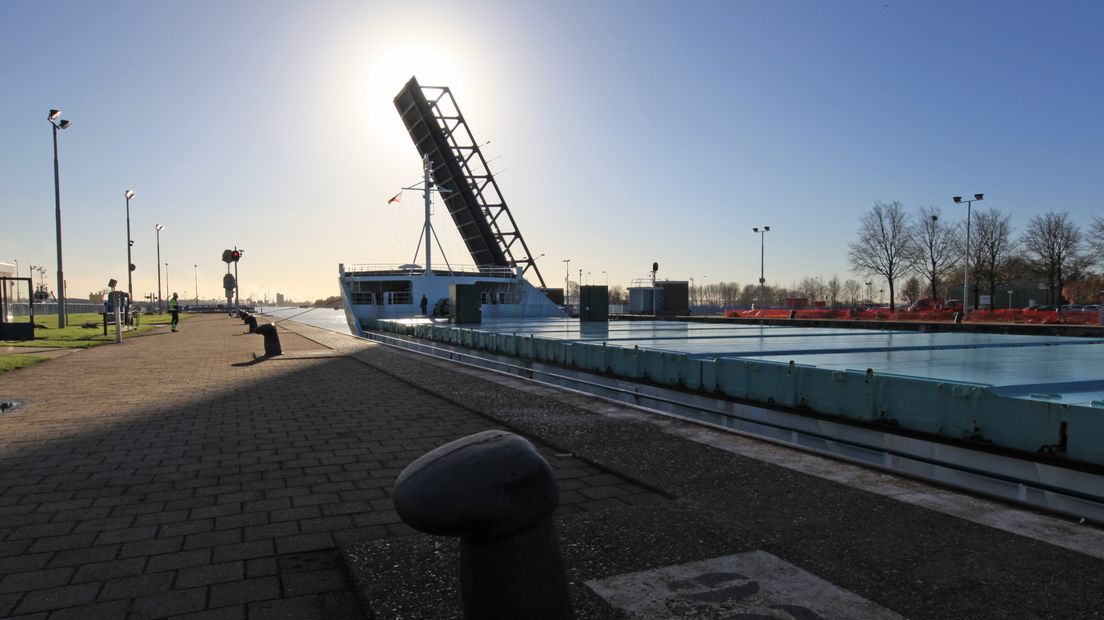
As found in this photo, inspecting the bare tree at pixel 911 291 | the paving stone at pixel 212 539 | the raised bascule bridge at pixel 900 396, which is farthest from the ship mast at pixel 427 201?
the bare tree at pixel 911 291

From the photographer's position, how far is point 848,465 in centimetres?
479

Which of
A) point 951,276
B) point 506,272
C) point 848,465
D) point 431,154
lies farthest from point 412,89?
point 951,276

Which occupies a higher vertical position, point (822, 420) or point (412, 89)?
point (412, 89)

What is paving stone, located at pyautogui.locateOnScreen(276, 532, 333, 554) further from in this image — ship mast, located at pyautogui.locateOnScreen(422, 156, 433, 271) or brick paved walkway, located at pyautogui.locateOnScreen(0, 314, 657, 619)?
ship mast, located at pyautogui.locateOnScreen(422, 156, 433, 271)

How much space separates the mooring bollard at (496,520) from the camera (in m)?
1.85

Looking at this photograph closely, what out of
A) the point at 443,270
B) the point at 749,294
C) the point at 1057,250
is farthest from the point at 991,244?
the point at 749,294

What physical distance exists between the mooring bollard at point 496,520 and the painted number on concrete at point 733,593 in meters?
0.85

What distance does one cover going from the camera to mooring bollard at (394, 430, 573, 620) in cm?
185

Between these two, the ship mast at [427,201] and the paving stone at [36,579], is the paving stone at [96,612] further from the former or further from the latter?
the ship mast at [427,201]

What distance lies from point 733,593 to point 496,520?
1.44m

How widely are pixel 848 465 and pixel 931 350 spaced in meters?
10.3

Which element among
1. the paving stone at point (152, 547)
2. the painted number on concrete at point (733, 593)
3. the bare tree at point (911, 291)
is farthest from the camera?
the bare tree at point (911, 291)

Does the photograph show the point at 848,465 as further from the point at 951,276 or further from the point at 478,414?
the point at 951,276

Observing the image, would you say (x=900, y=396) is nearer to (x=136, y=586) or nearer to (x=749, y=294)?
(x=136, y=586)
